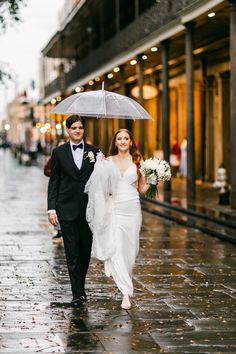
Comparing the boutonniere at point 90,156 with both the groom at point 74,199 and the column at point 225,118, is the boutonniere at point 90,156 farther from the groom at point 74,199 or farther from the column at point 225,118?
the column at point 225,118

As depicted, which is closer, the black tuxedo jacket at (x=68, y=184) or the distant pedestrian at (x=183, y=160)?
the black tuxedo jacket at (x=68, y=184)

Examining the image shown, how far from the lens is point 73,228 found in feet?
31.5

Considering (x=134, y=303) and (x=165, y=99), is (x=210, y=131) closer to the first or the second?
(x=165, y=99)

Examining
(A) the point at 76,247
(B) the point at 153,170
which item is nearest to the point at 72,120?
(B) the point at 153,170

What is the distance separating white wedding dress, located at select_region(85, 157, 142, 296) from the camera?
9.41 m

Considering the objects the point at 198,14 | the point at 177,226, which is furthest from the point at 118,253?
the point at 198,14

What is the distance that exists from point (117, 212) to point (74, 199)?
0.46 metres

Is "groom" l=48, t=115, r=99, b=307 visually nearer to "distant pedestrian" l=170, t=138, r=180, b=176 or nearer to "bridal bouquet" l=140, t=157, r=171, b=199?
"bridal bouquet" l=140, t=157, r=171, b=199

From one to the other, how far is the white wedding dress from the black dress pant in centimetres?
18

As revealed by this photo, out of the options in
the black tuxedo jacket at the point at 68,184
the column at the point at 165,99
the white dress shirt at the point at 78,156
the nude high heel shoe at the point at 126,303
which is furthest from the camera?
the column at the point at 165,99

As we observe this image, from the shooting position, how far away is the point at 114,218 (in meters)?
9.52

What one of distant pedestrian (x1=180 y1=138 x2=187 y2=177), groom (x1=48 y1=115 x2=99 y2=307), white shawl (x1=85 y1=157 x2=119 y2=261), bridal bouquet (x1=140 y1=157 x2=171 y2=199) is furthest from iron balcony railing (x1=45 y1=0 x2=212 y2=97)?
white shawl (x1=85 y1=157 x2=119 y2=261)

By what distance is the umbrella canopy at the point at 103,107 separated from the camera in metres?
10.1

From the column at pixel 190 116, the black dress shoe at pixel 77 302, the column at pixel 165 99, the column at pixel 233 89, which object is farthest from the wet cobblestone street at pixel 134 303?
the column at pixel 165 99
